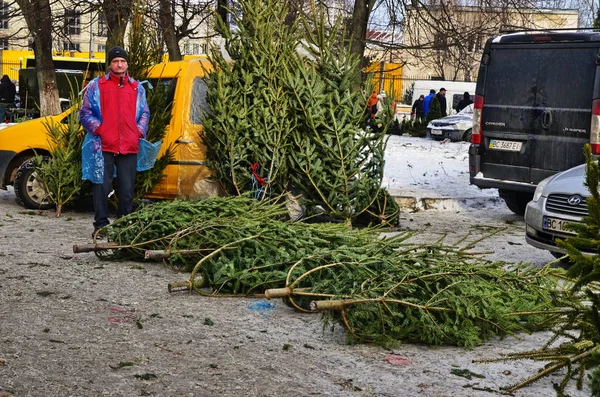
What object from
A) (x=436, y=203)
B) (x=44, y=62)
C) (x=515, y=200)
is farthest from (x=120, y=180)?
(x=44, y=62)

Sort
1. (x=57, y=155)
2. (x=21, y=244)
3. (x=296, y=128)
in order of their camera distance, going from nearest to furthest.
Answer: (x=21, y=244), (x=296, y=128), (x=57, y=155)

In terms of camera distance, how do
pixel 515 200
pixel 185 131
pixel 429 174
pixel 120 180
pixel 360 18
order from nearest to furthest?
pixel 120 180 < pixel 185 131 < pixel 515 200 < pixel 429 174 < pixel 360 18

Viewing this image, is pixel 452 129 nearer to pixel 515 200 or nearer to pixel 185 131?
pixel 515 200

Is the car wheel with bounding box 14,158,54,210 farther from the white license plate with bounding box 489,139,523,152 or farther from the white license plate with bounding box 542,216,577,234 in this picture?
the white license plate with bounding box 542,216,577,234

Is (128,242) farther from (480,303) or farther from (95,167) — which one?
(480,303)

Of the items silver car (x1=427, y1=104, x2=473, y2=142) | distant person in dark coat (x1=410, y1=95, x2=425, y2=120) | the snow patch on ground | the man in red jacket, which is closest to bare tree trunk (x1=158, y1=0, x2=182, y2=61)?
the snow patch on ground

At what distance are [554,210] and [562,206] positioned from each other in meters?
0.09

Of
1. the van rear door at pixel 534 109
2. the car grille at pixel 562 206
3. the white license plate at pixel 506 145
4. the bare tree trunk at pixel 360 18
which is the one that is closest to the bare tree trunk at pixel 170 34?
the bare tree trunk at pixel 360 18

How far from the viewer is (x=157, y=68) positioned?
1195 centimetres

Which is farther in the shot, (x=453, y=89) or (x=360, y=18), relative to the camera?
(x=453, y=89)

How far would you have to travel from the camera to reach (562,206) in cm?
925

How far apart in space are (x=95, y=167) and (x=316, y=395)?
5.75 metres

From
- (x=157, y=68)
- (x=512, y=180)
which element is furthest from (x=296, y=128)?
(x=512, y=180)

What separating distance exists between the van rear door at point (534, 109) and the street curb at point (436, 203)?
33.8 inches
